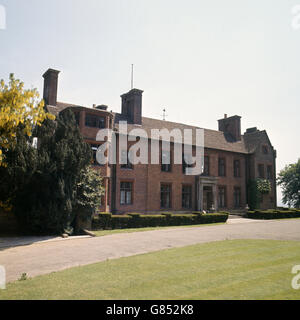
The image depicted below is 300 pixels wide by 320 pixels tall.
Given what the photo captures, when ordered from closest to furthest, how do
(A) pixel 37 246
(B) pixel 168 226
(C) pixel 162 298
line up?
(C) pixel 162 298 → (A) pixel 37 246 → (B) pixel 168 226

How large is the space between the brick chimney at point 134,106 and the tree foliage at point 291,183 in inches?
1351

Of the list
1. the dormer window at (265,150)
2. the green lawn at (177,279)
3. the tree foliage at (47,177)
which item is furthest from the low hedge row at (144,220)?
the dormer window at (265,150)

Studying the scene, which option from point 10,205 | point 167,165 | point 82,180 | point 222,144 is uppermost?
point 222,144

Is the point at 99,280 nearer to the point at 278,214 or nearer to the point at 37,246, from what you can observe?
the point at 37,246

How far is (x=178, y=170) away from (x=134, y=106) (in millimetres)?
7808

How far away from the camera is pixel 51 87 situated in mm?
23984

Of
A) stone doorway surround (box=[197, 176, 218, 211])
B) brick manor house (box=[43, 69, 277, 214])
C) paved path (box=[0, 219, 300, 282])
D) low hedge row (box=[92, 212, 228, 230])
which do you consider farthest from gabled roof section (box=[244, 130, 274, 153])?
paved path (box=[0, 219, 300, 282])

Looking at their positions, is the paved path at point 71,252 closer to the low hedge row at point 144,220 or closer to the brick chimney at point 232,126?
the low hedge row at point 144,220

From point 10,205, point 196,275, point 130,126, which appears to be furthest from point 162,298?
point 130,126

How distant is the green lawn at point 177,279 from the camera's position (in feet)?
19.3

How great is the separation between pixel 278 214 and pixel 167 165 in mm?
12062

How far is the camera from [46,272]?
26.9 feet

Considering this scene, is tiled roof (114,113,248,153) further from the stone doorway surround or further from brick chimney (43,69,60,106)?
brick chimney (43,69,60,106)
